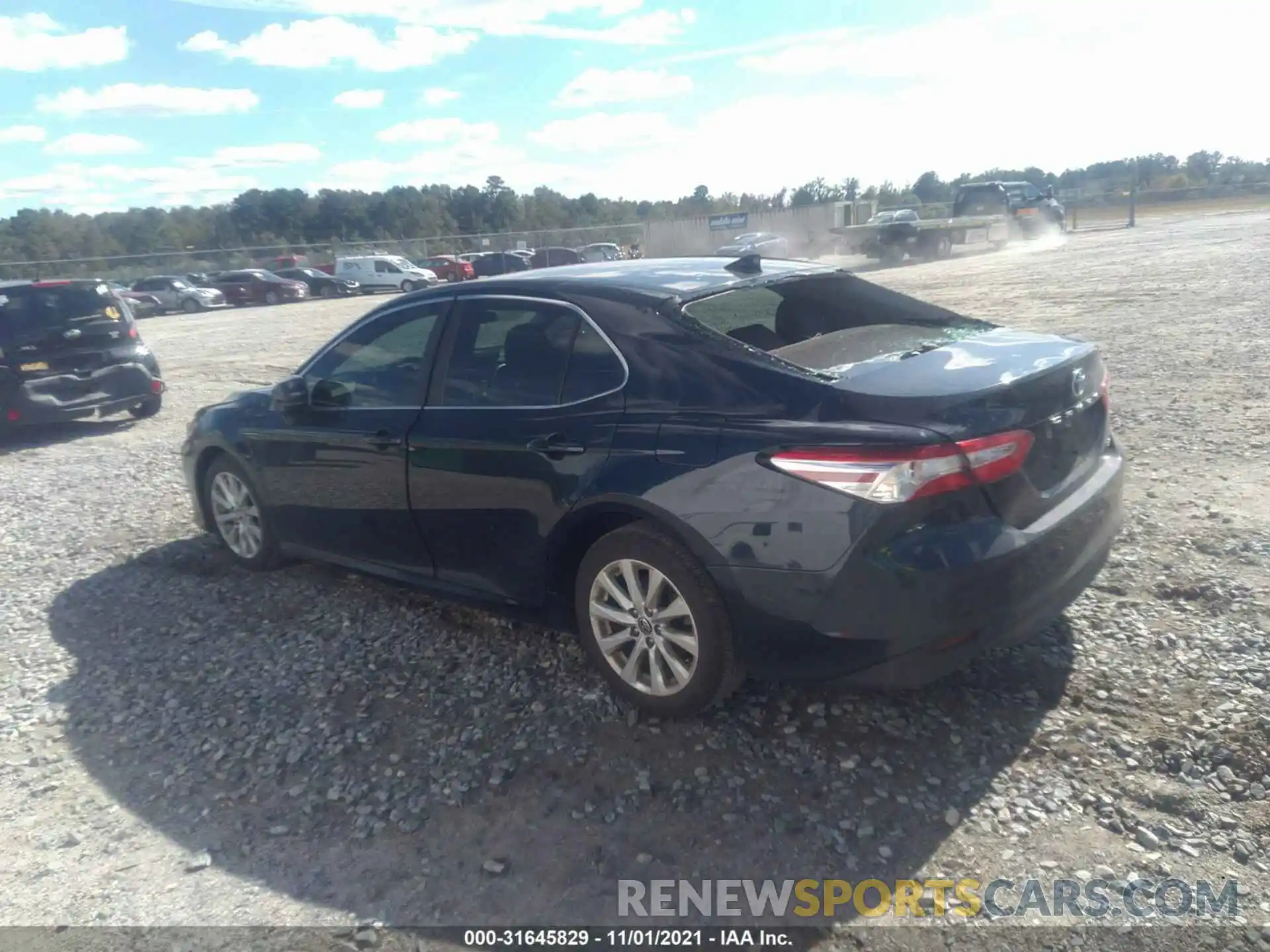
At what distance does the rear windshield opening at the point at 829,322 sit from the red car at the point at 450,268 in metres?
38.2

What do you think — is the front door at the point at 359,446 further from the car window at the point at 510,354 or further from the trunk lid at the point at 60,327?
the trunk lid at the point at 60,327

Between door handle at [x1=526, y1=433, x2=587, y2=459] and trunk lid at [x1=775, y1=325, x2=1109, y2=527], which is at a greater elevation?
trunk lid at [x1=775, y1=325, x2=1109, y2=527]

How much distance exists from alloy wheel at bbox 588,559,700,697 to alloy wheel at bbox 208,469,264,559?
8.51ft

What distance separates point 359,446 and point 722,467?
2082 mm

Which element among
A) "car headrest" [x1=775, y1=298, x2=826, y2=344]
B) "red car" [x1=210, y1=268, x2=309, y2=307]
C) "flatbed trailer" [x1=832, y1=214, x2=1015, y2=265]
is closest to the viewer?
"car headrest" [x1=775, y1=298, x2=826, y2=344]

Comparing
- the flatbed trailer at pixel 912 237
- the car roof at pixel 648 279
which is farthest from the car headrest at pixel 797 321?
the flatbed trailer at pixel 912 237

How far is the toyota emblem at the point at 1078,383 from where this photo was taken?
360 centimetres

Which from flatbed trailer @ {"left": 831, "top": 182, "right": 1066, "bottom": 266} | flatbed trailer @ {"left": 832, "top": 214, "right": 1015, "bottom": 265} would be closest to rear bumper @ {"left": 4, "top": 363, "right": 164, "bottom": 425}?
flatbed trailer @ {"left": 831, "top": 182, "right": 1066, "bottom": 266}

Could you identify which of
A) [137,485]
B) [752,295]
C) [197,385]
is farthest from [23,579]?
[197,385]

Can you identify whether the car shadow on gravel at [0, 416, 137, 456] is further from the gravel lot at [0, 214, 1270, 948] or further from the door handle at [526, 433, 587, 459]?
the door handle at [526, 433, 587, 459]

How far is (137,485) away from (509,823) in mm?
6097

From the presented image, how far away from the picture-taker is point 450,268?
43.1 meters

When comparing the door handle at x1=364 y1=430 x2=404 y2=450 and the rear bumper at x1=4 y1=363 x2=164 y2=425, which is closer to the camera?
the door handle at x1=364 y1=430 x2=404 y2=450

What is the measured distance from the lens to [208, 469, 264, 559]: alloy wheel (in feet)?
18.1
